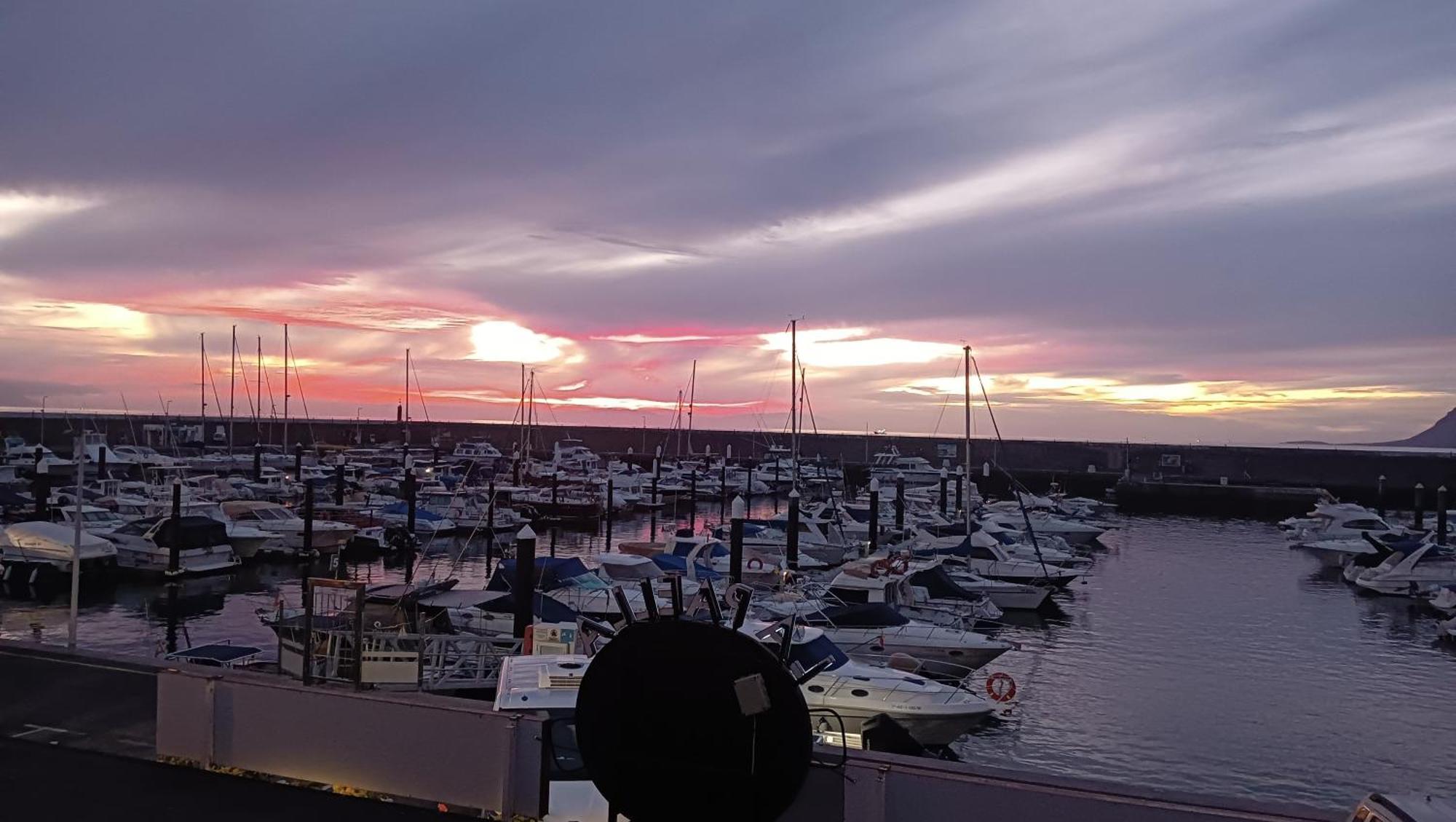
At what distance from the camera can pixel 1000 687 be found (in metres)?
23.9

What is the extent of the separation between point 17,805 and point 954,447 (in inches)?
4938

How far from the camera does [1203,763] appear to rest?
22.0 meters

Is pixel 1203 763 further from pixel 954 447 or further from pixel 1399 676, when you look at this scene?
pixel 954 447

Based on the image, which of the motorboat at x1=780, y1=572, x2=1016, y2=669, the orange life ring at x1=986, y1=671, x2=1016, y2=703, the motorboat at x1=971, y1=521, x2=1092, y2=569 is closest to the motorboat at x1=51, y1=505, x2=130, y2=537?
the motorboat at x1=780, y1=572, x2=1016, y2=669

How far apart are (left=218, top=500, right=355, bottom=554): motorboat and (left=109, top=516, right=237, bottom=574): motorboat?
4.34m

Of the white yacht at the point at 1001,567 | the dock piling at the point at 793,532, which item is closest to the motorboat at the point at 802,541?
the dock piling at the point at 793,532

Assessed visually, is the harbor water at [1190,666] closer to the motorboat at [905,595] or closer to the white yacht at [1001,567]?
the white yacht at [1001,567]

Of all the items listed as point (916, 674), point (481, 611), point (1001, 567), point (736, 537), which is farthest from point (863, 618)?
point (1001, 567)

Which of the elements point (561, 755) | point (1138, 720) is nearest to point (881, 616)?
point (1138, 720)

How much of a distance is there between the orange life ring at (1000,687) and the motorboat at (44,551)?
34.1m

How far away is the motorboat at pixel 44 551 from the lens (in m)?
39.5

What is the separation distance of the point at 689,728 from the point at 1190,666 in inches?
1148

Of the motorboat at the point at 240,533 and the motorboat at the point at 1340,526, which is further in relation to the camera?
the motorboat at the point at 1340,526

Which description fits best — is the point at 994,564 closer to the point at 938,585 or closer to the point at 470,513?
the point at 938,585
